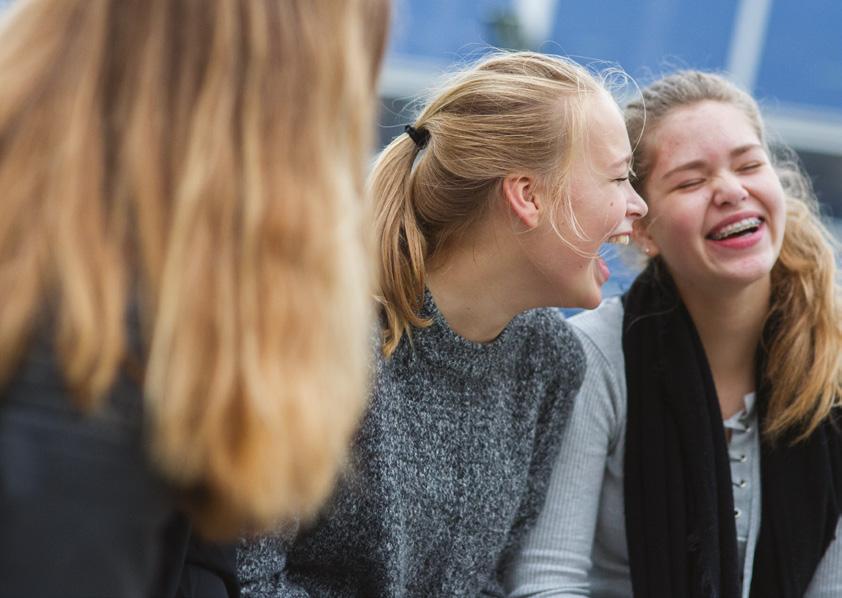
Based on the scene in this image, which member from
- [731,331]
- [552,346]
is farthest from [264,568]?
[731,331]

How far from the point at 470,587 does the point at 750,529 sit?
571 millimetres

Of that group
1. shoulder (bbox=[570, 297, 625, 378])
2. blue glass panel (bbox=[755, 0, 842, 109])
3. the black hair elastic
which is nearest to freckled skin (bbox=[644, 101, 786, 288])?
shoulder (bbox=[570, 297, 625, 378])

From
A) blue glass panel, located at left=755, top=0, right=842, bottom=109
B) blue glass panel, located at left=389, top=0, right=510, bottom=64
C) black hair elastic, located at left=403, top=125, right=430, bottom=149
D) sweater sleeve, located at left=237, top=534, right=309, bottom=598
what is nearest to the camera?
sweater sleeve, located at left=237, top=534, right=309, bottom=598

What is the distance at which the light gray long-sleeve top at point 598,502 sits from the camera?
6.38 ft

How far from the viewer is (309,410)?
90 cm

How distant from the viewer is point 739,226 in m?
1.96

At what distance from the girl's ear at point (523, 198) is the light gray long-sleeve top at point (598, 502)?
0.42 meters

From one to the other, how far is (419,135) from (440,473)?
59cm

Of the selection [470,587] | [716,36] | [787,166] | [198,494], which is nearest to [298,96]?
[198,494]

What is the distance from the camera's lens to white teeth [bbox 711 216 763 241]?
1.96 meters

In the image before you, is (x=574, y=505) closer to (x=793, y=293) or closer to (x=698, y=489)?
(x=698, y=489)

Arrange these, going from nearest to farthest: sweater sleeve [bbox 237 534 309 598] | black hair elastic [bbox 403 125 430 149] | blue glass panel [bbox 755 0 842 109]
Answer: sweater sleeve [bbox 237 534 309 598] < black hair elastic [bbox 403 125 430 149] < blue glass panel [bbox 755 0 842 109]

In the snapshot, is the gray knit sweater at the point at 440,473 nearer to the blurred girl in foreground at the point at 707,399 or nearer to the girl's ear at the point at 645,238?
the blurred girl in foreground at the point at 707,399

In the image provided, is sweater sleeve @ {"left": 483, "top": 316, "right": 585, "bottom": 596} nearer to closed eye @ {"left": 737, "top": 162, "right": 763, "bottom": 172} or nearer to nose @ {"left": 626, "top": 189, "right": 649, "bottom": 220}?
nose @ {"left": 626, "top": 189, "right": 649, "bottom": 220}
